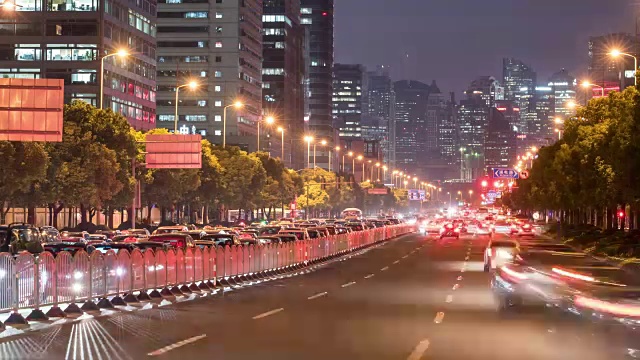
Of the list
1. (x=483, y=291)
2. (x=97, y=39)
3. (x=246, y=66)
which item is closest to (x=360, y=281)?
(x=483, y=291)

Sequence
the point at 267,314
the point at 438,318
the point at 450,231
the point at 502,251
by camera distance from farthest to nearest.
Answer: the point at 450,231 < the point at 502,251 < the point at 267,314 < the point at 438,318

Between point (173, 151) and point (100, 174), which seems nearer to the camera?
point (173, 151)

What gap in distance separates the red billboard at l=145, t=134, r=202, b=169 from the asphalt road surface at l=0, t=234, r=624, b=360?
95.0 ft

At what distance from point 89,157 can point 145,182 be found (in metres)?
14.4

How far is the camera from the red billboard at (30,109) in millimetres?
37781

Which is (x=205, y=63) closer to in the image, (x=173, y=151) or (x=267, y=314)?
(x=173, y=151)

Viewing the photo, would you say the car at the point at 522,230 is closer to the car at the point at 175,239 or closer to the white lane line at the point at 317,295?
the car at the point at 175,239

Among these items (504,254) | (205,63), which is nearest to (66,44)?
(205,63)

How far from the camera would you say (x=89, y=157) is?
246 ft

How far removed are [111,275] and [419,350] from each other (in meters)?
11.5

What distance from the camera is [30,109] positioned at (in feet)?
125

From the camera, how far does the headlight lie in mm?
29125

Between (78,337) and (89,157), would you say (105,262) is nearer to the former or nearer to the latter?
(78,337)

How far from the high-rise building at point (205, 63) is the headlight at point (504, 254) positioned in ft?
523
